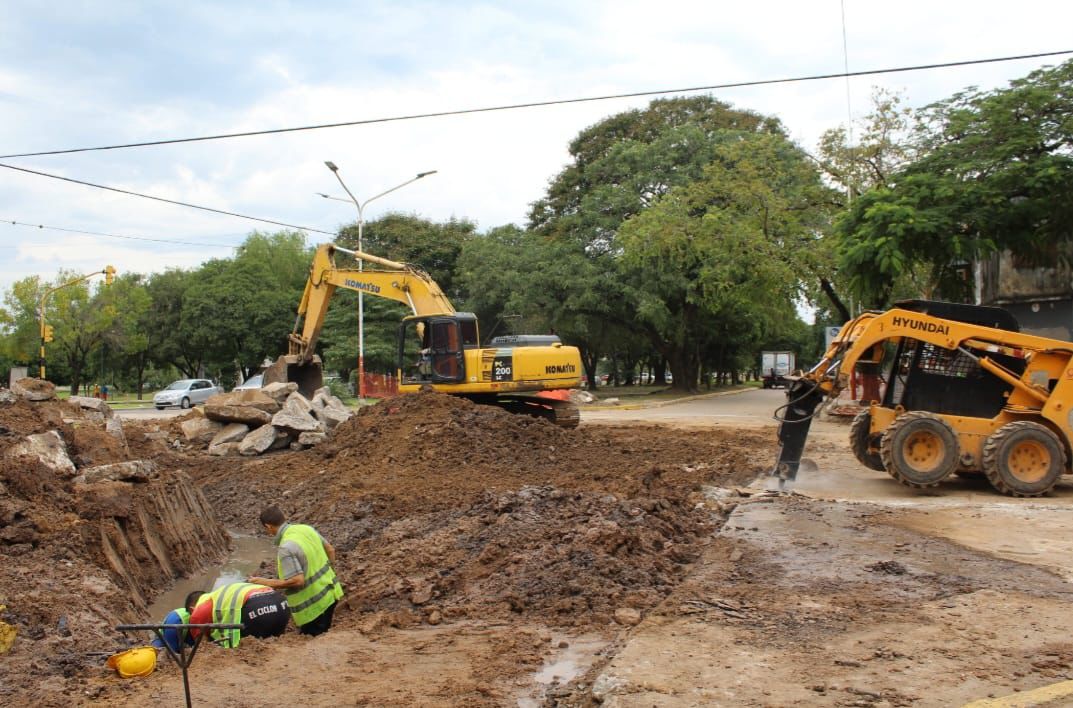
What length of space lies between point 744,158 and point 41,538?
77.0 ft

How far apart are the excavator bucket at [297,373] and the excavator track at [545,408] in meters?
5.36

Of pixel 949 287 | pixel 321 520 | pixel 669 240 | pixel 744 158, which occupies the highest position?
pixel 744 158

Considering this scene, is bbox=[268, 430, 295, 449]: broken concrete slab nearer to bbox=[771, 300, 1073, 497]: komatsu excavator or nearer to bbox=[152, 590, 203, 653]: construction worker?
bbox=[771, 300, 1073, 497]: komatsu excavator

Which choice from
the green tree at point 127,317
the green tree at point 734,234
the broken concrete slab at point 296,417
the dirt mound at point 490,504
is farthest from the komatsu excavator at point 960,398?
the green tree at point 127,317

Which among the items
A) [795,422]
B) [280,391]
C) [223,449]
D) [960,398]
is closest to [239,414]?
[223,449]

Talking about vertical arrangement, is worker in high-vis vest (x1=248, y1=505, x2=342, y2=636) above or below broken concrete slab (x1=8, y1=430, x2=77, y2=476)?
below

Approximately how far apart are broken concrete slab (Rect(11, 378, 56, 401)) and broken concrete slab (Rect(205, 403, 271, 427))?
2.94 meters

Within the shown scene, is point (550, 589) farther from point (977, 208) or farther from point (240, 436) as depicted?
point (977, 208)

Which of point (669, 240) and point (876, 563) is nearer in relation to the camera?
point (876, 563)

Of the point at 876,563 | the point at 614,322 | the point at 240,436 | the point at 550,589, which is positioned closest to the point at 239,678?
the point at 550,589

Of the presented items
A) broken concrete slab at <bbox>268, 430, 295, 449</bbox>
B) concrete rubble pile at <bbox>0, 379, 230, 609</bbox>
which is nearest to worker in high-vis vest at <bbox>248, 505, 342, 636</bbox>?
concrete rubble pile at <bbox>0, 379, 230, 609</bbox>

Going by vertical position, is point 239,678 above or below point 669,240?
below

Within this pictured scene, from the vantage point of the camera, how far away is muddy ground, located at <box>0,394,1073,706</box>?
4.94m

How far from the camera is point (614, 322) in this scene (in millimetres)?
38156
